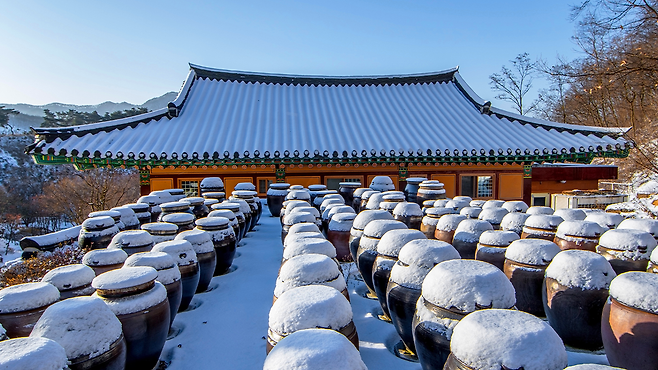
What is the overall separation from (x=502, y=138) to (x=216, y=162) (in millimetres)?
9241

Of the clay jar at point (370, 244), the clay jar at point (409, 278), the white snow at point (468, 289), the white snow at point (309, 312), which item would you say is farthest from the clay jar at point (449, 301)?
the clay jar at point (370, 244)

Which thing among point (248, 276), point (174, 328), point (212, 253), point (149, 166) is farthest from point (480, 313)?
point (149, 166)

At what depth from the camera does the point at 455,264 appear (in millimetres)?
2846

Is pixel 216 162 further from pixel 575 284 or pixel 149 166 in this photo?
pixel 575 284

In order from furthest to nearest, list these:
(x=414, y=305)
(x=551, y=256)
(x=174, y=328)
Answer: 1. (x=174, y=328)
2. (x=551, y=256)
3. (x=414, y=305)

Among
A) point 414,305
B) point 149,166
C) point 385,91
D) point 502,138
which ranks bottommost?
point 414,305

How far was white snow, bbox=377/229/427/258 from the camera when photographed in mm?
3871

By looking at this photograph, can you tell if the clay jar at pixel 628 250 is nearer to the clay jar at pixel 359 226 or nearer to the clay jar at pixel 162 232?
the clay jar at pixel 359 226

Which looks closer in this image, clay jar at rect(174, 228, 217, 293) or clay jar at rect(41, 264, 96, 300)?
clay jar at rect(41, 264, 96, 300)

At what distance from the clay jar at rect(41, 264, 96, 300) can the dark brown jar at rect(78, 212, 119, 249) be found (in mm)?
2220

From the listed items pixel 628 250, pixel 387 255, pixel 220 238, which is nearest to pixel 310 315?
pixel 387 255

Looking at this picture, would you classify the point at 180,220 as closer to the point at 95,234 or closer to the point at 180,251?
the point at 95,234

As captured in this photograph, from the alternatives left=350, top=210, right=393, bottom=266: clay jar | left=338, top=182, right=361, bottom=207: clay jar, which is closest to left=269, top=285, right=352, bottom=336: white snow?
left=350, top=210, right=393, bottom=266: clay jar

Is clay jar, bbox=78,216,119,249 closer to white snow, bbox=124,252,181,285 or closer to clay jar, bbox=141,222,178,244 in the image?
clay jar, bbox=141,222,178,244
